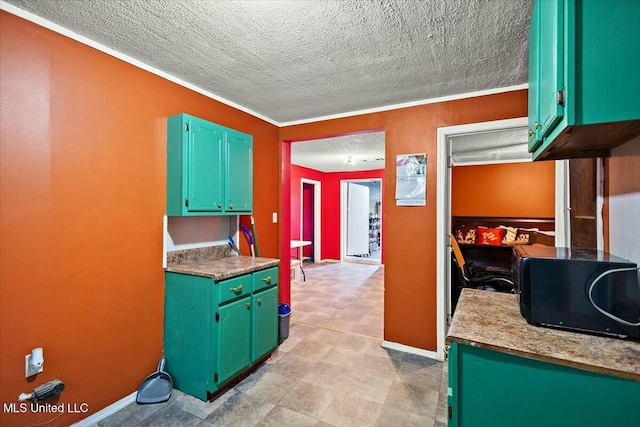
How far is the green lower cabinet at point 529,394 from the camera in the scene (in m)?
0.94

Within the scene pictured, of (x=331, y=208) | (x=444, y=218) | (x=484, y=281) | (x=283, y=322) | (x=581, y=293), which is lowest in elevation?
(x=283, y=322)

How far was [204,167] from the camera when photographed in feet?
7.59

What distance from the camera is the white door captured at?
7.83m

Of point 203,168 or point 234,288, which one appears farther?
point 203,168

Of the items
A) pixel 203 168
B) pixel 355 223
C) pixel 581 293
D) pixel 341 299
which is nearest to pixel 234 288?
pixel 203 168

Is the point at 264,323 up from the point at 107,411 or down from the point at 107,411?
up

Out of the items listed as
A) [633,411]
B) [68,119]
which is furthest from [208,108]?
[633,411]

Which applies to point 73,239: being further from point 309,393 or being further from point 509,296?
point 509,296

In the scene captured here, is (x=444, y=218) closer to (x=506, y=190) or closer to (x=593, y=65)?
(x=593, y=65)

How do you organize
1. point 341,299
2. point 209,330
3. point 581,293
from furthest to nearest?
1. point 341,299
2. point 209,330
3. point 581,293

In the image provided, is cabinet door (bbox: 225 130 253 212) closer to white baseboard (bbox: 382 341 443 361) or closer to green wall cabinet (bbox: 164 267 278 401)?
green wall cabinet (bbox: 164 267 278 401)

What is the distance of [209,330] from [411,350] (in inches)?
74.5

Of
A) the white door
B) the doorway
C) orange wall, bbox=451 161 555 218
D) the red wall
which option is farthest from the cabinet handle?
the white door

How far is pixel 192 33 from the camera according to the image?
1765mm
